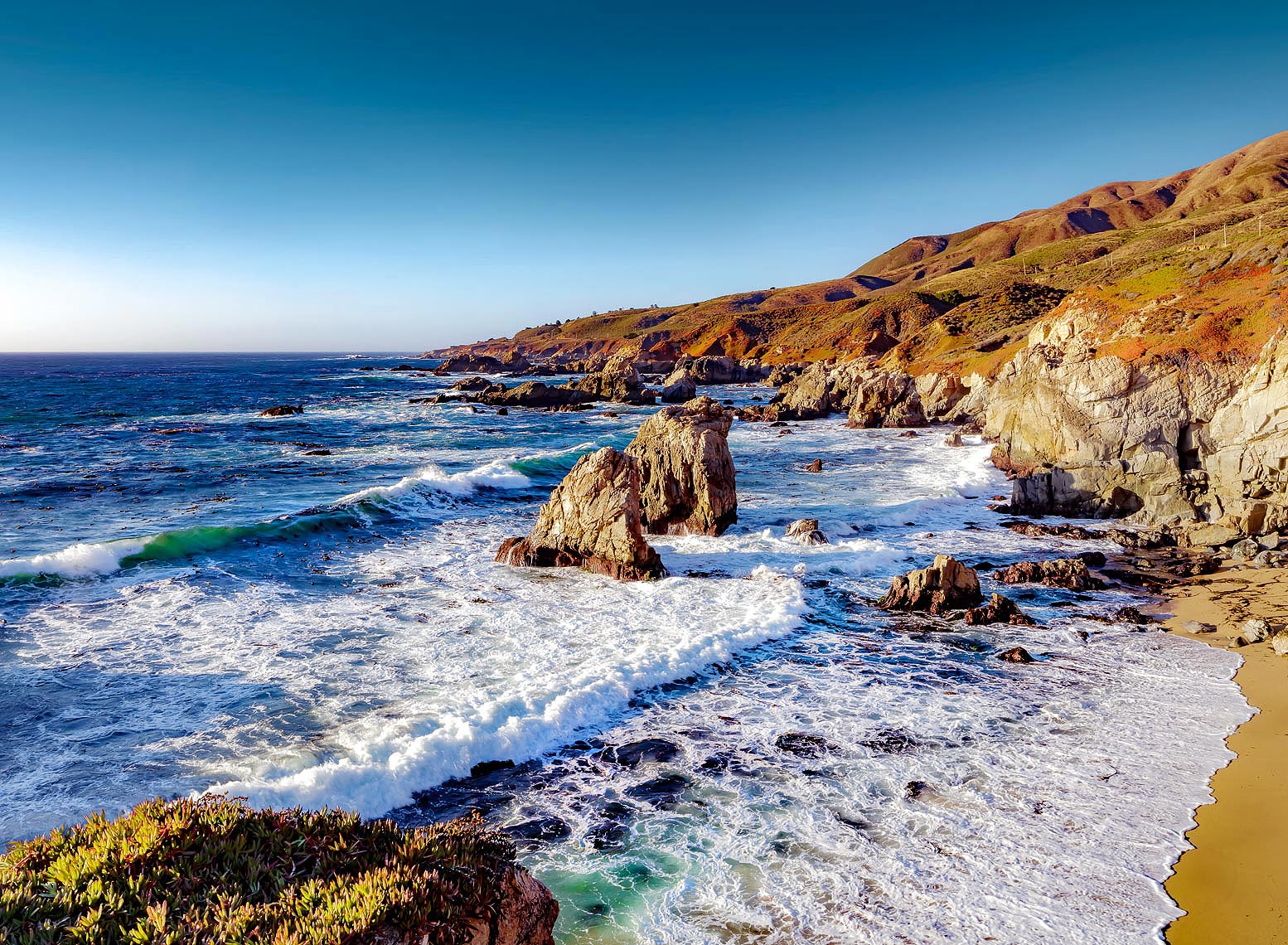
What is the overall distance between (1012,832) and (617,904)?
5026 millimetres

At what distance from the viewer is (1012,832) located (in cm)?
861

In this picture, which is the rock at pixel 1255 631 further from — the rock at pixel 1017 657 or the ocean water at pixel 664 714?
the rock at pixel 1017 657

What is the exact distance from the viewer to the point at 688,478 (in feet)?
81.2

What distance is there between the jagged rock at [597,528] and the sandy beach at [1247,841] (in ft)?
41.9

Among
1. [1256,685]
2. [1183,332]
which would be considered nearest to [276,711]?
[1256,685]

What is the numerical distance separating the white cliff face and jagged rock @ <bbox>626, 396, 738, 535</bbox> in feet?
39.0

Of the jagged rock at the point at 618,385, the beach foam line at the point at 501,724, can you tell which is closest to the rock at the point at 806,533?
the beach foam line at the point at 501,724

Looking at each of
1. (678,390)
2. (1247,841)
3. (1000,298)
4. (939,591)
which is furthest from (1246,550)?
(1000,298)

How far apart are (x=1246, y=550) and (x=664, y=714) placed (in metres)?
17.8

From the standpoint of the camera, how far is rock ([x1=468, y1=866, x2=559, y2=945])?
5.18m

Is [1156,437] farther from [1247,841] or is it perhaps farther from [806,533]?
[1247,841]

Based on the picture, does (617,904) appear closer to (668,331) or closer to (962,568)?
(962,568)

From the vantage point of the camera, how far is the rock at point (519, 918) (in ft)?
17.0

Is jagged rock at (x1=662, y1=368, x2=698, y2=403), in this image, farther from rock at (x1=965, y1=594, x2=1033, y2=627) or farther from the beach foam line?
the beach foam line
